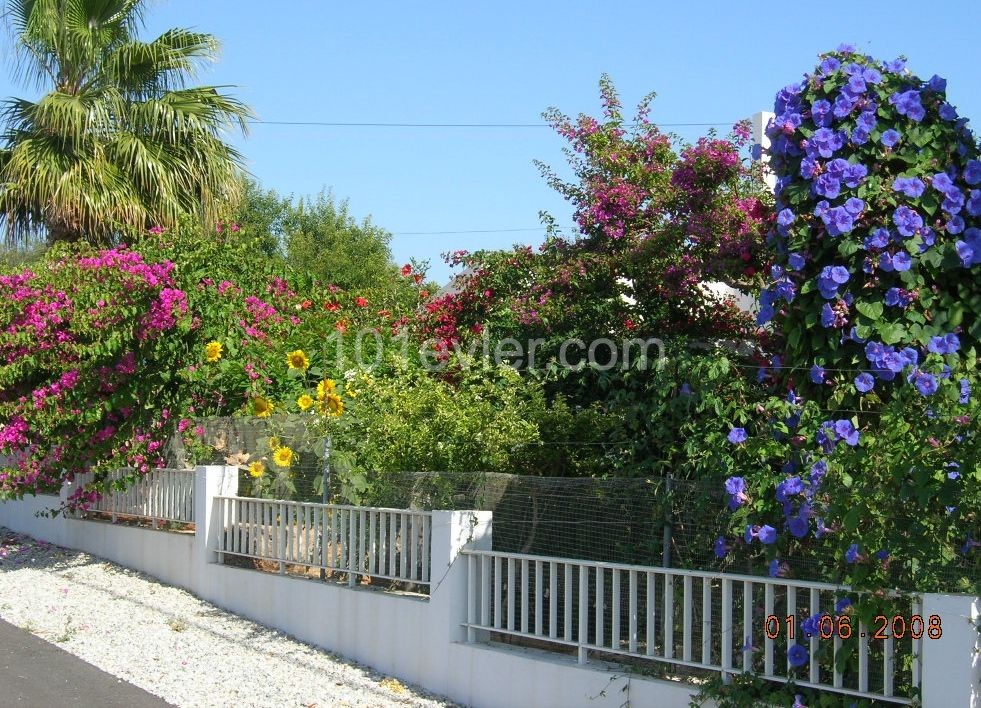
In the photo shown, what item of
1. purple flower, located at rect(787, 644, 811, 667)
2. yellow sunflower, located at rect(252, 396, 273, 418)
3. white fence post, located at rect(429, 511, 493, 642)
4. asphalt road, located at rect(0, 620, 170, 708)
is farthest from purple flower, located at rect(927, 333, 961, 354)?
yellow sunflower, located at rect(252, 396, 273, 418)

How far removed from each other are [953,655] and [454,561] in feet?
11.6

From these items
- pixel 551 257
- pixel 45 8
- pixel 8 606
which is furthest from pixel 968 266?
pixel 45 8

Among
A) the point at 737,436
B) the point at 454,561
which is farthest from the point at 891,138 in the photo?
the point at 454,561

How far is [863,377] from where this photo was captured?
610 centimetres

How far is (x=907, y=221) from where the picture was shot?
6188 millimetres

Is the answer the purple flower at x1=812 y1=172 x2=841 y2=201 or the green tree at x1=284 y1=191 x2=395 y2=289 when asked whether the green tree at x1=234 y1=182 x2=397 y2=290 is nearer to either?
the green tree at x1=284 y1=191 x2=395 y2=289

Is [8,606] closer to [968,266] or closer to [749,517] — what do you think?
[749,517]

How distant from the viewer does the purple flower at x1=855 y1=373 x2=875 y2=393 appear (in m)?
6.05

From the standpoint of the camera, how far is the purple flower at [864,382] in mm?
6055

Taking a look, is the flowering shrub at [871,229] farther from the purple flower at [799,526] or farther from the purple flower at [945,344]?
the purple flower at [799,526]

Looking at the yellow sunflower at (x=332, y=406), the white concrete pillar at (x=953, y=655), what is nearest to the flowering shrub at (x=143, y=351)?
the yellow sunflower at (x=332, y=406)

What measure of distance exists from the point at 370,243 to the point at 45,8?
16549mm
